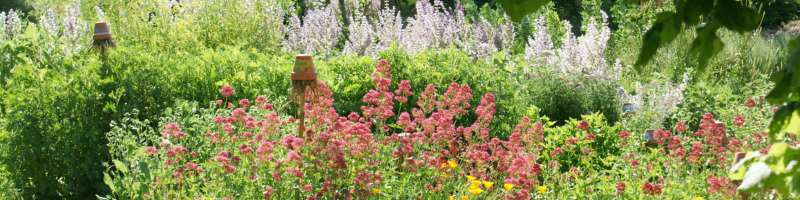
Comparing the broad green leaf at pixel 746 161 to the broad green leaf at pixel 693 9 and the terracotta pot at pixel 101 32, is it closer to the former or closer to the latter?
the broad green leaf at pixel 693 9

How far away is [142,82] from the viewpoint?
193 inches

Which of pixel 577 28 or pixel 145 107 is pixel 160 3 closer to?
pixel 145 107

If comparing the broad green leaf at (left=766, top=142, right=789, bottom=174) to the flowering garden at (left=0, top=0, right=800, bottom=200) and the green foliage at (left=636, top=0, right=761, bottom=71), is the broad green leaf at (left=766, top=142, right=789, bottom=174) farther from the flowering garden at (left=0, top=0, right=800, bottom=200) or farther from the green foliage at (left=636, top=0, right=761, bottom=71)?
the green foliage at (left=636, top=0, right=761, bottom=71)

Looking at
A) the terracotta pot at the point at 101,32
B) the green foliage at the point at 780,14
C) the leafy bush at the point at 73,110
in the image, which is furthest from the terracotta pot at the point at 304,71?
the green foliage at the point at 780,14

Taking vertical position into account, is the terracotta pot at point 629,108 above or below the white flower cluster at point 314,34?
below

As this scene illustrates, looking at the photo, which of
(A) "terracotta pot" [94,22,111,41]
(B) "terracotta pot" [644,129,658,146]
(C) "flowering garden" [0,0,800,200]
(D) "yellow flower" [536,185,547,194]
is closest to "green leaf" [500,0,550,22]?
(C) "flowering garden" [0,0,800,200]

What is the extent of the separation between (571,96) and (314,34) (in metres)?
1.95

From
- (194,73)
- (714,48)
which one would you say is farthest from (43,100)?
(714,48)

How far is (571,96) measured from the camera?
6.03m

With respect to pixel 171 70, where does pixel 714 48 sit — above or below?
above

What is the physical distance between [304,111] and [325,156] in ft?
1.26

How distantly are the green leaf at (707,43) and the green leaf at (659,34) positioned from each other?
44 mm

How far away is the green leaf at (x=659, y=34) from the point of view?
4.30 feet

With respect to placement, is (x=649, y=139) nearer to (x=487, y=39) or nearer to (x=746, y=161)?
(x=487, y=39)
